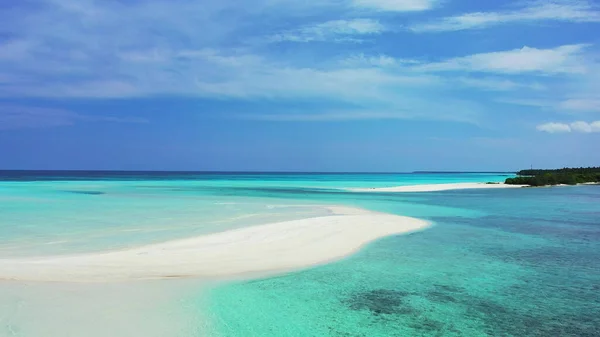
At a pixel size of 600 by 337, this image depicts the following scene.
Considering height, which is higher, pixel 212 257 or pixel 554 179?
pixel 554 179

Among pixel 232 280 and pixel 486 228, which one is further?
pixel 486 228

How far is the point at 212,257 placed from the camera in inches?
428

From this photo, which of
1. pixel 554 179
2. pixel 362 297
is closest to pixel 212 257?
pixel 362 297

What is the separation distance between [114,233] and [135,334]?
9.40m

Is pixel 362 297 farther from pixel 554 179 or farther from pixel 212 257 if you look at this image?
pixel 554 179

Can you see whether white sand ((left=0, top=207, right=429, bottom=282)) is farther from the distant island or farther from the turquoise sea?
the distant island

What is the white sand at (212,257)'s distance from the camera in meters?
9.22

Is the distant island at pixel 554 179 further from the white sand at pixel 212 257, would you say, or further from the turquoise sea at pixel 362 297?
the white sand at pixel 212 257

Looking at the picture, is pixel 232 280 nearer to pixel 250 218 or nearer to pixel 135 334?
pixel 135 334

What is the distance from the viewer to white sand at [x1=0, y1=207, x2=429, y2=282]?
922 centimetres

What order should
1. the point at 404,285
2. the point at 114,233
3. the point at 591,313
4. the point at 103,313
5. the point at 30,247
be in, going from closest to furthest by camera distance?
the point at 103,313 → the point at 591,313 → the point at 404,285 → the point at 30,247 → the point at 114,233

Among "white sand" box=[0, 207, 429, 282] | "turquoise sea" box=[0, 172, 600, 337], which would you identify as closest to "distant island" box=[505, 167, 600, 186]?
"turquoise sea" box=[0, 172, 600, 337]

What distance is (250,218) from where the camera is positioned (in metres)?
19.2

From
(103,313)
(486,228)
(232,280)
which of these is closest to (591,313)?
(232,280)
